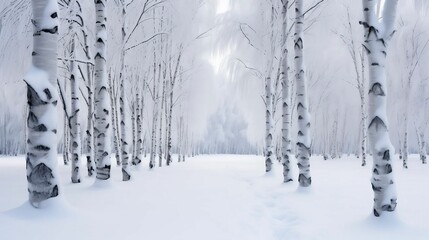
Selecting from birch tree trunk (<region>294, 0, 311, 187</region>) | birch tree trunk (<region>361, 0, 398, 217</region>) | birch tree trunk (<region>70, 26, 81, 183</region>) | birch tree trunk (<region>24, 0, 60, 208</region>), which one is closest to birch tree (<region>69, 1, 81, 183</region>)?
birch tree trunk (<region>70, 26, 81, 183</region>)

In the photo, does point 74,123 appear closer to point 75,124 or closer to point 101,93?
point 75,124

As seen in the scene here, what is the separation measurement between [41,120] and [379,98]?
4432mm

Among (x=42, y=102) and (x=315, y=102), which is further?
(x=315, y=102)

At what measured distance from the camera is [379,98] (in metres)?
4.59

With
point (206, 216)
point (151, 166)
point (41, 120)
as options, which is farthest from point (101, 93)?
point (151, 166)

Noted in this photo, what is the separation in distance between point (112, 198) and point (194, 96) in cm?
2045

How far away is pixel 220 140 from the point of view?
167ft

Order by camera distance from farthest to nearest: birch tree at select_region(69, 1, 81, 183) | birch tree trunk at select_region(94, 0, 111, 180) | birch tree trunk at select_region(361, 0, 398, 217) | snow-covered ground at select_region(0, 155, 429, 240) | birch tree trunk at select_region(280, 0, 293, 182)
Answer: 1. birch tree trunk at select_region(280, 0, 293, 182)
2. birch tree at select_region(69, 1, 81, 183)
3. birch tree trunk at select_region(94, 0, 111, 180)
4. birch tree trunk at select_region(361, 0, 398, 217)
5. snow-covered ground at select_region(0, 155, 429, 240)

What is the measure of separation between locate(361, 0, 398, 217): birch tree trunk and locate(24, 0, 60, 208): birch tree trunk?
415 cm

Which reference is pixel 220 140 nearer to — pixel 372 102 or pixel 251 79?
pixel 251 79

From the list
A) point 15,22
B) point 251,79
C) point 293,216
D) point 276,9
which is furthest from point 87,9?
point 251,79

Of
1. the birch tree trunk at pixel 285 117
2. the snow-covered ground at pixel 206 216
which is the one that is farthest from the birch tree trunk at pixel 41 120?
the birch tree trunk at pixel 285 117

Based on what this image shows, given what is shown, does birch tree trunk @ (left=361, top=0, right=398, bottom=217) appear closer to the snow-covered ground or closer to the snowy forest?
the snowy forest

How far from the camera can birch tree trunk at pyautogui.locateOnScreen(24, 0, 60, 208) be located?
362cm
